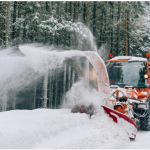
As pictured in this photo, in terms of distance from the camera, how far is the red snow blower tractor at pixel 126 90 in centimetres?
632

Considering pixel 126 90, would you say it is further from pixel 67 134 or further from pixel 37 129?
pixel 37 129

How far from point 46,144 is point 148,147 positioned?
95.4 inches

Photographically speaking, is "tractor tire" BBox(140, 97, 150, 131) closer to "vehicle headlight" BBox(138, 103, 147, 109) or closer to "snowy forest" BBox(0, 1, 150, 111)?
"vehicle headlight" BBox(138, 103, 147, 109)

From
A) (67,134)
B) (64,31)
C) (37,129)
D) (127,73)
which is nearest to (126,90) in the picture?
(127,73)

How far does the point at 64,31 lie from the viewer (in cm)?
1473

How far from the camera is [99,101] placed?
6867mm

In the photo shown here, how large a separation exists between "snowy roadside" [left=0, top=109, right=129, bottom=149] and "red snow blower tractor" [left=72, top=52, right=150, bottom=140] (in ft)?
1.35

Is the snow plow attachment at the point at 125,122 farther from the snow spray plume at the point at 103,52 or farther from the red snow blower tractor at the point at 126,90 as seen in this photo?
the snow spray plume at the point at 103,52

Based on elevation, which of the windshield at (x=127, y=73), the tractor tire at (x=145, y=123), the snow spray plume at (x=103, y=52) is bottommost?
the tractor tire at (x=145, y=123)

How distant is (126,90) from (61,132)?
3.12m

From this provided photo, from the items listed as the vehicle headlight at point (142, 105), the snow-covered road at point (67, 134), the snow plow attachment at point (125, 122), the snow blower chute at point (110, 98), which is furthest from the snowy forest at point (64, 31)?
the snow-covered road at point (67, 134)

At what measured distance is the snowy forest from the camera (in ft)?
47.9

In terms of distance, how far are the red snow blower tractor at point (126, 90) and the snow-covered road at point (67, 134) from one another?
36 cm

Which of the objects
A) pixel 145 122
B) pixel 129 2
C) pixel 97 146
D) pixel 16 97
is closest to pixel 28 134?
pixel 97 146
